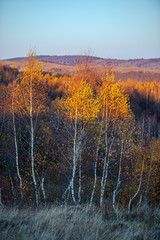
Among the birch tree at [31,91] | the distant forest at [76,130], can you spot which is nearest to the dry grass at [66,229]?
the distant forest at [76,130]

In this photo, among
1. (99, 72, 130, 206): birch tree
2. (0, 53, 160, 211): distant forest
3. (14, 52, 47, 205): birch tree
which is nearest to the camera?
(14, 52, 47, 205): birch tree

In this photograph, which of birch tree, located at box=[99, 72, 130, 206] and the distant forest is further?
birch tree, located at box=[99, 72, 130, 206]

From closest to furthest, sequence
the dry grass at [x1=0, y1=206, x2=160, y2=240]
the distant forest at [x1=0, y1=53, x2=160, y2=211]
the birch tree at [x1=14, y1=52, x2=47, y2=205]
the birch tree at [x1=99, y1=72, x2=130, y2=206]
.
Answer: the dry grass at [x1=0, y1=206, x2=160, y2=240] → the birch tree at [x1=14, y1=52, x2=47, y2=205] → the distant forest at [x1=0, y1=53, x2=160, y2=211] → the birch tree at [x1=99, y1=72, x2=130, y2=206]

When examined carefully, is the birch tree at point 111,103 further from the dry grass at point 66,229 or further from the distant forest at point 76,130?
the dry grass at point 66,229

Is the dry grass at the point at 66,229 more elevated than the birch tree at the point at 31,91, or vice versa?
the birch tree at the point at 31,91

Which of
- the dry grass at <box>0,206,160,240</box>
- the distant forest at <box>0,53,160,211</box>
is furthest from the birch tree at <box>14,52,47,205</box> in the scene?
the dry grass at <box>0,206,160,240</box>

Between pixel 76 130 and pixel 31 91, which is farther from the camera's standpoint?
pixel 76 130

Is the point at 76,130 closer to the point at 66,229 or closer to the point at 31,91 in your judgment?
the point at 31,91

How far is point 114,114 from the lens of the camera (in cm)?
1398

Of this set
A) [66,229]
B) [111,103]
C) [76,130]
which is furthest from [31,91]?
[66,229]

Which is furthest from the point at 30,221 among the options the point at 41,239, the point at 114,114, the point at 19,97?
the point at 114,114

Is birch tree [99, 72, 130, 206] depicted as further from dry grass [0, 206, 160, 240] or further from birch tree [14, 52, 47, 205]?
dry grass [0, 206, 160, 240]

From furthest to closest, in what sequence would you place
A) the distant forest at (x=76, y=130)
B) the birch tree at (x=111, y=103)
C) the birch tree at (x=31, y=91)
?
the birch tree at (x=111, y=103), the distant forest at (x=76, y=130), the birch tree at (x=31, y=91)

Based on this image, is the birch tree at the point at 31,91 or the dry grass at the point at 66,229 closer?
the dry grass at the point at 66,229
